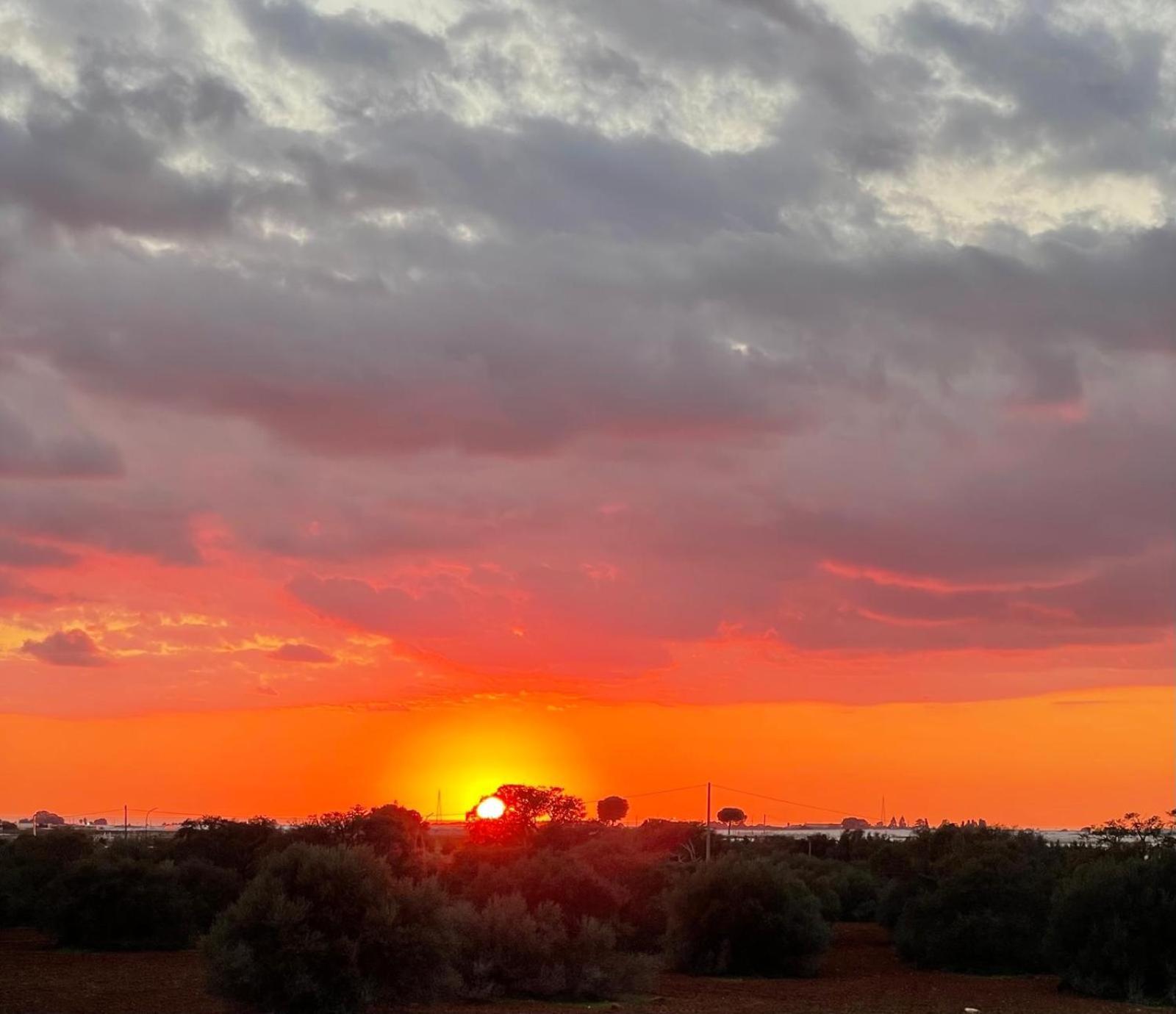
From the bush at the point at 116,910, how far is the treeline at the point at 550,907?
7cm

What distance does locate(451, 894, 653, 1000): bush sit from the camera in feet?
125

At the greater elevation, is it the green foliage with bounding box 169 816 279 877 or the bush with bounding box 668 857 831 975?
the green foliage with bounding box 169 816 279 877

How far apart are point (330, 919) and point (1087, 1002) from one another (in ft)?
71.3

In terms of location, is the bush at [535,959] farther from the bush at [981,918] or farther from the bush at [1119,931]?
the bush at [981,918]

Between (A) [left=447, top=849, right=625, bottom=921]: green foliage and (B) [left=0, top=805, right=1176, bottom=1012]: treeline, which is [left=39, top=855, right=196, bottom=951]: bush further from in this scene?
(A) [left=447, top=849, right=625, bottom=921]: green foliage

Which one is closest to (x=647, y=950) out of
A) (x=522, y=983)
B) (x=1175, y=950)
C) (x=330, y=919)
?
(x=522, y=983)

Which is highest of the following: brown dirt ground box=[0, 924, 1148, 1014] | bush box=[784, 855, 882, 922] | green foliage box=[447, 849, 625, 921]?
green foliage box=[447, 849, 625, 921]

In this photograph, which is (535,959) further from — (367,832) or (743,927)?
(367,832)

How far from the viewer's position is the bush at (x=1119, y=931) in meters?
40.6

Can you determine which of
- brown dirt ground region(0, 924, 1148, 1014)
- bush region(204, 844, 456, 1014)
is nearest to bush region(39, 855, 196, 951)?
brown dirt ground region(0, 924, 1148, 1014)

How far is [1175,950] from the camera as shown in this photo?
40.4 m

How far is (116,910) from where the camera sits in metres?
52.9

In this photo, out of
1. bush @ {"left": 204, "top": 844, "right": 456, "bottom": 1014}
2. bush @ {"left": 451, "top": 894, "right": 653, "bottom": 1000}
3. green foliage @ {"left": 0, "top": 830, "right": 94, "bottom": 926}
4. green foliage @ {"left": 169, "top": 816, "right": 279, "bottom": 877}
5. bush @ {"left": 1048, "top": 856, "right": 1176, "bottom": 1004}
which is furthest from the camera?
green foliage @ {"left": 169, "top": 816, "right": 279, "bottom": 877}

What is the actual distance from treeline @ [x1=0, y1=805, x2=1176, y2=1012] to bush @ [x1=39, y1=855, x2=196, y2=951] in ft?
0.24
